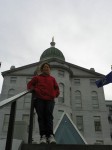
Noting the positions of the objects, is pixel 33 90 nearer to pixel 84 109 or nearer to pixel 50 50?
pixel 84 109

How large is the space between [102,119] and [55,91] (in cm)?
2446

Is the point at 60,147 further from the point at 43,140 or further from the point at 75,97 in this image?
the point at 75,97

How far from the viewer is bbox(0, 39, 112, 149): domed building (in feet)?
85.5

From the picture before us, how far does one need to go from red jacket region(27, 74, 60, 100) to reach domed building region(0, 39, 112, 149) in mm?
19733

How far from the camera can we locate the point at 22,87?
97.9 ft

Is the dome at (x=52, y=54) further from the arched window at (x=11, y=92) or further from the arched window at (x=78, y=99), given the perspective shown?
the arched window at (x=11, y=92)

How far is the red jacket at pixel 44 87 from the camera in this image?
14.9 ft

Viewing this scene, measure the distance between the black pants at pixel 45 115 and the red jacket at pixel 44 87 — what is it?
0.11 metres

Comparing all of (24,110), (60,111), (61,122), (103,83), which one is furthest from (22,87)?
(61,122)

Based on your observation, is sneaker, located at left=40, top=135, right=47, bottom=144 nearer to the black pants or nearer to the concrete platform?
the black pants

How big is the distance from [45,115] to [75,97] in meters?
25.2

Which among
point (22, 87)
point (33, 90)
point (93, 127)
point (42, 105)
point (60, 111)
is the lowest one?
point (42, 105)

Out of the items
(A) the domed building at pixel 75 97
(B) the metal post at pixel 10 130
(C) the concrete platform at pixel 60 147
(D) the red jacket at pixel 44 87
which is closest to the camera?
(B) the metal post at pixel 10 130

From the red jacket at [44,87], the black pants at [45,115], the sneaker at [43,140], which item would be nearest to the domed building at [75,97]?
the red jacket at [44,87]
